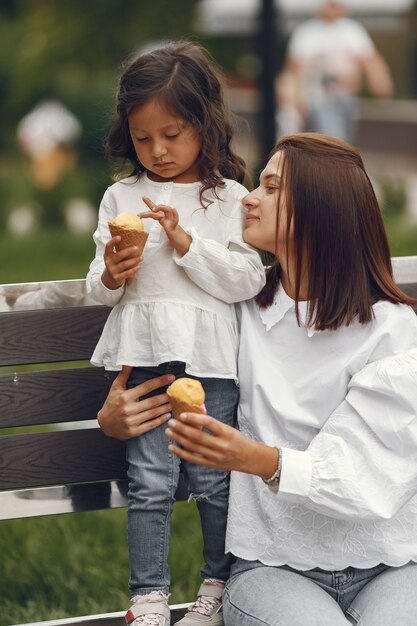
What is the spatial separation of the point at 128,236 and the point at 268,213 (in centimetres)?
34

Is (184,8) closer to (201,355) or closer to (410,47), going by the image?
(410,47)

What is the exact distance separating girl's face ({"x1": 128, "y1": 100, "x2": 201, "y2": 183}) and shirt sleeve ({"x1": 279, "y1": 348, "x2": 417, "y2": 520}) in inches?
24.8

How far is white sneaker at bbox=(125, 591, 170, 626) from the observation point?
264 cm

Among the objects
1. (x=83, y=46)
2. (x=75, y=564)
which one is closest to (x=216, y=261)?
(x=75, y=564)

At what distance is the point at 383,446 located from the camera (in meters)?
2.62

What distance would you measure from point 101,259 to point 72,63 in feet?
59.8

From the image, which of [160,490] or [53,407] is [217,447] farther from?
[53,407]

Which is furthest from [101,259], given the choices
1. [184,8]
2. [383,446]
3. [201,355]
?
[184,8]

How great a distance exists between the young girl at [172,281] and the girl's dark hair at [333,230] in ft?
0.44

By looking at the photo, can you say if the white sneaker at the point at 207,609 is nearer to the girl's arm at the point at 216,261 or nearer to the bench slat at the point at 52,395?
the bench slat at the point at 52,395

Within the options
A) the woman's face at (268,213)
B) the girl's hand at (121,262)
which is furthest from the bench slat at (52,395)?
the woman's face at (268,213)

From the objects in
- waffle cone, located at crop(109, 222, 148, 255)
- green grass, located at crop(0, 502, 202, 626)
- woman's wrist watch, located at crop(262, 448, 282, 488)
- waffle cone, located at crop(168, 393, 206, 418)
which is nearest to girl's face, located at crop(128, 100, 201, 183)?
waffle cone, located at crop(109, 222, 148, 255)

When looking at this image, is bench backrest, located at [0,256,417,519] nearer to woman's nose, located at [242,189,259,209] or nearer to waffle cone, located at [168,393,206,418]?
woman's nose, located at [242,189,259,209]

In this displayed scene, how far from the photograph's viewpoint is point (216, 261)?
2650 mm
